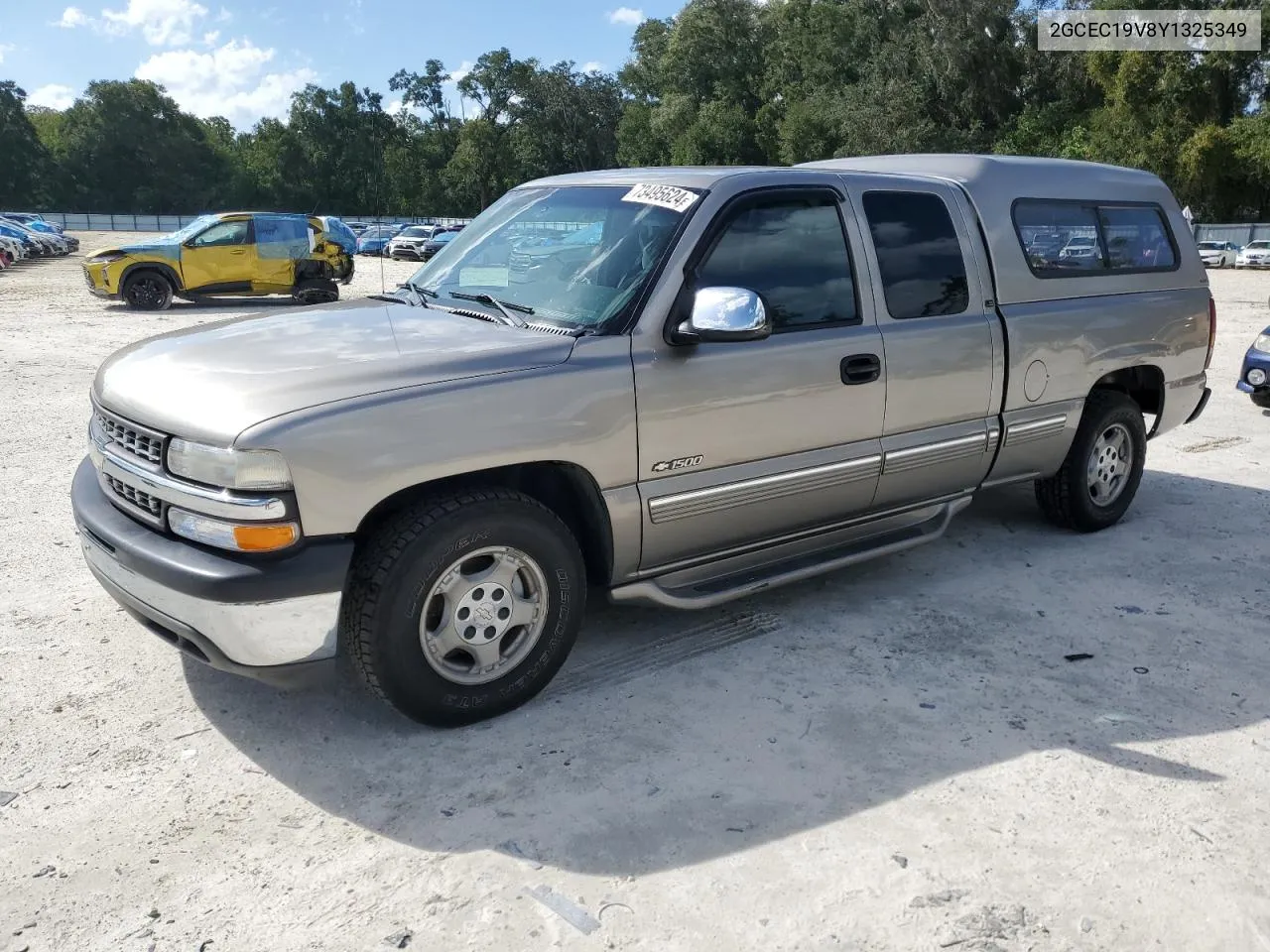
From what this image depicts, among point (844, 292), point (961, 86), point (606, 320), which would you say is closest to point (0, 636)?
point (606, 320)

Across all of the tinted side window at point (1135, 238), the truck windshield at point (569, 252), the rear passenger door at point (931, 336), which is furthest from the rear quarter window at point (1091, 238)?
the truck windshield at point (569, 252)

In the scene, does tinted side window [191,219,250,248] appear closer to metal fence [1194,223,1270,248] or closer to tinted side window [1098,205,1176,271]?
tinted side window [1098,205,1176,271]

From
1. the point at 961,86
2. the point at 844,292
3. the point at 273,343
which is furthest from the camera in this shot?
the point at 961,86

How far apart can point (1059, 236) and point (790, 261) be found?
1.94m

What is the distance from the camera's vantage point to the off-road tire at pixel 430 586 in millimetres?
3205

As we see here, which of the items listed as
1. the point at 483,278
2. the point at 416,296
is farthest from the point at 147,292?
the point at 483,278

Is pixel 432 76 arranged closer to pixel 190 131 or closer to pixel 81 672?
pixel 190 131

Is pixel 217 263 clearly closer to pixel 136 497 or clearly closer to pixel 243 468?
pixel 136 497

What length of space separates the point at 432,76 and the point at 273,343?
11314 cm

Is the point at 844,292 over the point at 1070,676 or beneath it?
over

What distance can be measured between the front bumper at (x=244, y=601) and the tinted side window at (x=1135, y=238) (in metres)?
4.46

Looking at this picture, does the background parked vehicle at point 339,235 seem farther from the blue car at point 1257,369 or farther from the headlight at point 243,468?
the headlight at point 243,468

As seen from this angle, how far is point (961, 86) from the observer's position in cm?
6072

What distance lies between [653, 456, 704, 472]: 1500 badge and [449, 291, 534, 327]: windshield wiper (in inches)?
27.9
